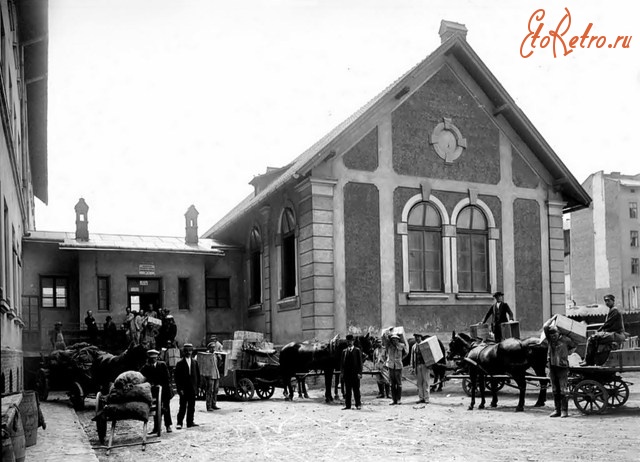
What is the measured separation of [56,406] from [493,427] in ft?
37.0

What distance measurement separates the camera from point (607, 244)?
5900 cm

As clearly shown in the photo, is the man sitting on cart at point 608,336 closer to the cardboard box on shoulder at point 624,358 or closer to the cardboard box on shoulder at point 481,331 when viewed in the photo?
the cardboard box on shoulder at point 624,358

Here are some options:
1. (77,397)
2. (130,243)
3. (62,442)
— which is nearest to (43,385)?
(77,397)

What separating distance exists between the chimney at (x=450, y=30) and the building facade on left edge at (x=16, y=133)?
12901 mm

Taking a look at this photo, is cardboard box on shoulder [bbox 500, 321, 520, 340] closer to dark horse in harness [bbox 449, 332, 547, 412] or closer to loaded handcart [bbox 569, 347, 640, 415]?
dark horse in harness [bbox 449, 332, 547, 412]

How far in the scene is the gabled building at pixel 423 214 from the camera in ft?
70.8

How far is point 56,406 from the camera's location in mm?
17859

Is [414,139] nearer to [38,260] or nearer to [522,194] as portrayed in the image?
[522,194]

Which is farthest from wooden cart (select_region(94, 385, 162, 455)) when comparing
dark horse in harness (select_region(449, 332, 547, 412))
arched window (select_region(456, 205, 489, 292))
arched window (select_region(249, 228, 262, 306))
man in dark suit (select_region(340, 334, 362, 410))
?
arched window (select_region(249, 228, 262, 306))

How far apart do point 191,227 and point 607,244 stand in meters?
41.3

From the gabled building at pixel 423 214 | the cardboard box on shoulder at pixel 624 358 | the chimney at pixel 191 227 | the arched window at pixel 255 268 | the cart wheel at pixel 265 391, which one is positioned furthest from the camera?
the chimney at pixel 191 227

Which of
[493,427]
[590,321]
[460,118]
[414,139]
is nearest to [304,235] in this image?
[414,139]

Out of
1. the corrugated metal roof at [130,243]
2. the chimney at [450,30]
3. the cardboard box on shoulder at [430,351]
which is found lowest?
the cardboard box on shoulder at [430,351]

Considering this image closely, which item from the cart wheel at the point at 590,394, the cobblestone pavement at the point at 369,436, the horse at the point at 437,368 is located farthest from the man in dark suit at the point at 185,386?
the cart wheel at the point at 590,394
